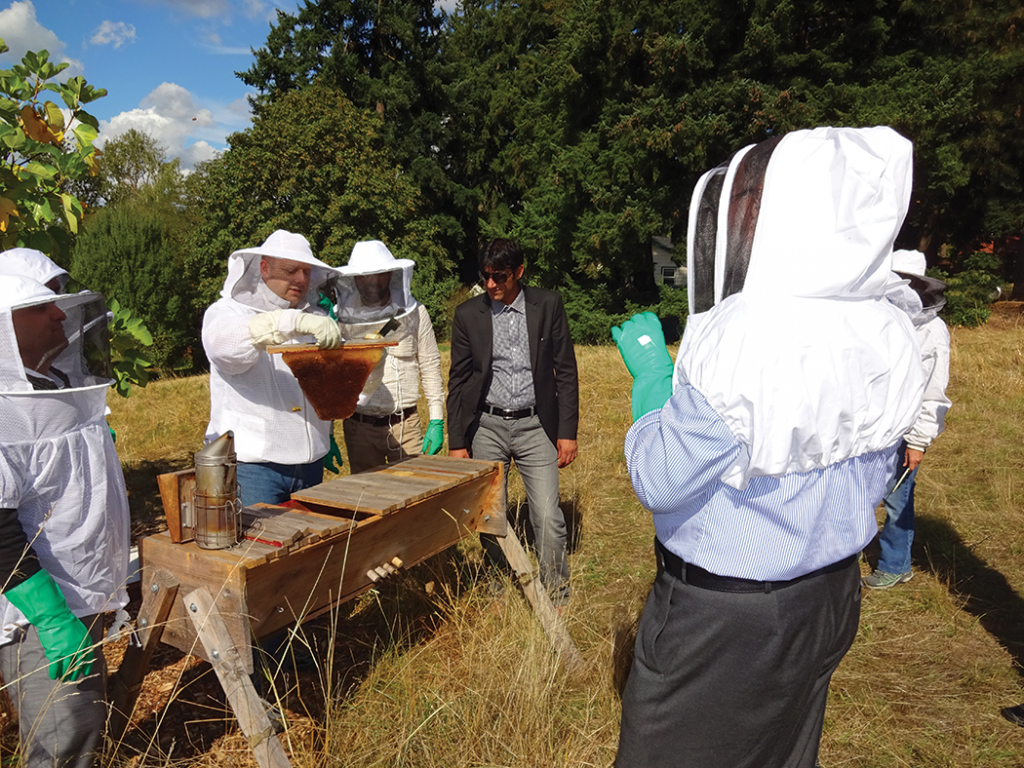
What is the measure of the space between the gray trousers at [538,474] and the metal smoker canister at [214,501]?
2.12 metres

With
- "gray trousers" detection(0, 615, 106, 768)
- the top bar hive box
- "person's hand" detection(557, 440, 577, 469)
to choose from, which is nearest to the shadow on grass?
"person's hand" detection(557, 440, 577, 469)

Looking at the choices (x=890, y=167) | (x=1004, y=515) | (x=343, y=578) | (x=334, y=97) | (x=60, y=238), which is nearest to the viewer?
(x=890, y=167)

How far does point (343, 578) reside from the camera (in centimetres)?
251

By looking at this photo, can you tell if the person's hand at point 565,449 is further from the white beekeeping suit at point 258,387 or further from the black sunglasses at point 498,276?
the white beekeeping suit at point 258,387

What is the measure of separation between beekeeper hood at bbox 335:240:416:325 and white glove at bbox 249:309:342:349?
847 mm

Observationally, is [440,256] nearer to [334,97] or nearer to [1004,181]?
→ [334,97]

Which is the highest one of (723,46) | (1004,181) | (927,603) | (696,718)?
(723,46)

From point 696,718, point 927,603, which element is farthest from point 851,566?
point 927,603

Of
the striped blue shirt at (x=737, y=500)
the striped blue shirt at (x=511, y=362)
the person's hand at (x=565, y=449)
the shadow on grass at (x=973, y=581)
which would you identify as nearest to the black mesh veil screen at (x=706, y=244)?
the striped blue shirt at (x=737, y=500)

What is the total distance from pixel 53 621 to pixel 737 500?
2019 millimetres

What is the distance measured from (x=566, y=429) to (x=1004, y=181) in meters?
24.3

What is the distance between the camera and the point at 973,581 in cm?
479

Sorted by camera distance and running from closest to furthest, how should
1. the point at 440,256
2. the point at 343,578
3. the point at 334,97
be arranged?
the point at 343,578
the point at 334,97
the point at 440,256

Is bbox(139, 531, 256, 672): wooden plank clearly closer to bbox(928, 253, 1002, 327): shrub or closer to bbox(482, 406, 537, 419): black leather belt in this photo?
bbox(482, 406, 537, 419): black leather belt
